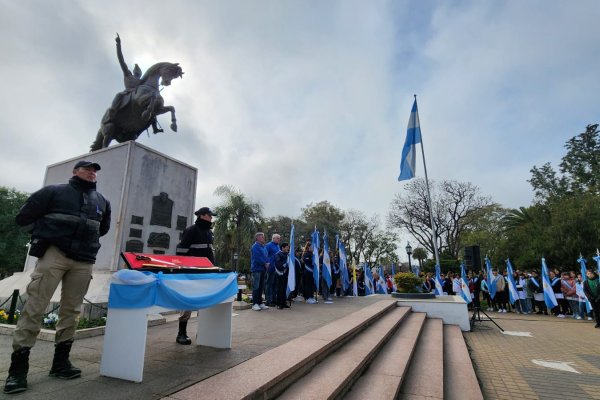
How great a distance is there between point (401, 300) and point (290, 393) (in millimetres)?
8829

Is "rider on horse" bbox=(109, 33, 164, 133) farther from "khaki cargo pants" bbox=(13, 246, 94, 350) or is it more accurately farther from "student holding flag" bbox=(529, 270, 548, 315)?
"student holding flag" bbox=(529, 270, 548, 315)

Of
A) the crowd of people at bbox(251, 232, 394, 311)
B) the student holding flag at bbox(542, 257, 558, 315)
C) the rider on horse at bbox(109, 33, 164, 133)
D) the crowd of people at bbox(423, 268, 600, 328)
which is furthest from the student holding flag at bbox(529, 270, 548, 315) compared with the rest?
the rider on horse at bbox(109, 33, 164, 133)

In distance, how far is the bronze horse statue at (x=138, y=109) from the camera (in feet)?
30.0

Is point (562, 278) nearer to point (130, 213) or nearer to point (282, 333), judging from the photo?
point (282, 333)

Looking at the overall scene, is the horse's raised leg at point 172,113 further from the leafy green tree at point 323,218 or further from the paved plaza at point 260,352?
the leafy green tree at point 323,218

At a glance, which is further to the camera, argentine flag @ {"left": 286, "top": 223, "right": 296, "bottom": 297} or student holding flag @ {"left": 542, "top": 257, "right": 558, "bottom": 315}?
student holding flag @ {"left": 542, "top": 257, "right": 558, "bottom": 315}

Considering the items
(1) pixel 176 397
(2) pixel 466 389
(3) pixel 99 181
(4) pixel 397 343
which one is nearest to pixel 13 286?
(3) pixel 99 181

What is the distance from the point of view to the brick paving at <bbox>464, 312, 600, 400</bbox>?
472cm

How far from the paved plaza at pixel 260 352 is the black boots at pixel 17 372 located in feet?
0.21

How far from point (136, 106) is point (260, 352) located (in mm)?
8544

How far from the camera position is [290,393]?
2.98 meters

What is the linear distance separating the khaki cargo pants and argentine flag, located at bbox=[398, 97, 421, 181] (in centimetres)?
1795

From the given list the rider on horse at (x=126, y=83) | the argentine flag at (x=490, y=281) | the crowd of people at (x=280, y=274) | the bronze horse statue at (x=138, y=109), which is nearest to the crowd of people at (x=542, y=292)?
the argentine flag at (x=490, y=281)

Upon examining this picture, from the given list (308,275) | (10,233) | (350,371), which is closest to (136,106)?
(308,275)
